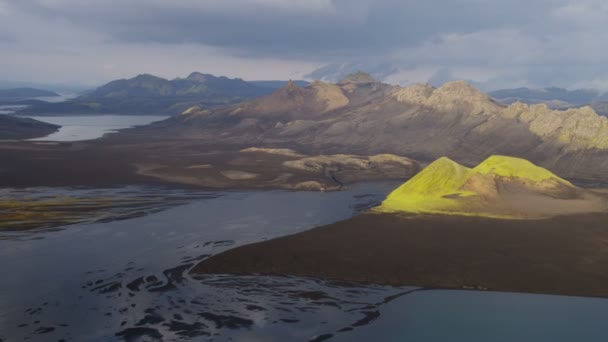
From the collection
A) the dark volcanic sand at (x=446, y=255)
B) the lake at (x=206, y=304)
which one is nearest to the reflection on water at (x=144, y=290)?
the lake at (x=206, y=304)

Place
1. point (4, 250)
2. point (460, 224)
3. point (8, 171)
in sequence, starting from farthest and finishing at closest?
point (8, 171)
point (460, 224)
point (4, 250)

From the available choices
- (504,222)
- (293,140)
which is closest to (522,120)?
(293,140)

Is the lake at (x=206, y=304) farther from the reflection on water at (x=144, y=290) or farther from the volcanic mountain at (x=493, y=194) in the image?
the volcanic mountain at (x=493, y=194)

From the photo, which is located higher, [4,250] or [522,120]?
[522,120]

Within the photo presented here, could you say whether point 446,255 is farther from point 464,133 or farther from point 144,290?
point 464,133

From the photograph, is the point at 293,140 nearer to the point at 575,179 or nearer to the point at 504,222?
the point at 575,179

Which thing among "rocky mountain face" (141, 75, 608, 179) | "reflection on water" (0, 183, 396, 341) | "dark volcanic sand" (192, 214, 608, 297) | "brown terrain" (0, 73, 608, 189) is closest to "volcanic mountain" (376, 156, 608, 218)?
"dark volcanic sand" (192, 214, 608, 297)

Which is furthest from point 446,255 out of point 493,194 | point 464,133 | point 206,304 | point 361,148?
point 361,148
